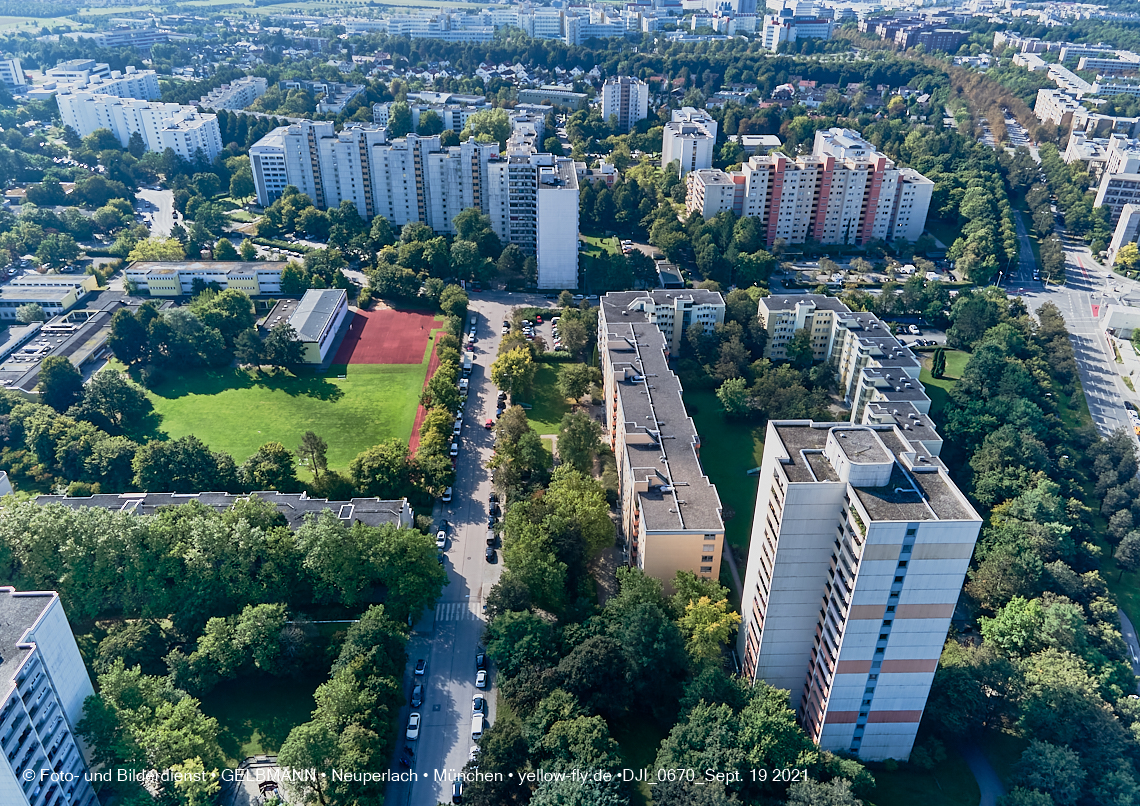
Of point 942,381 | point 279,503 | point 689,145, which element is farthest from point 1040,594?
point 689,145

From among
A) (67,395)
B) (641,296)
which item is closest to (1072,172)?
(641,296)

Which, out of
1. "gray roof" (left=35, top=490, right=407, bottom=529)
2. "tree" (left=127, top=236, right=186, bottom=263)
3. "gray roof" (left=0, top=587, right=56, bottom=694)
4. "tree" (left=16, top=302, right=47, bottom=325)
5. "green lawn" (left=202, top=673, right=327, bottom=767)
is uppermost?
"gray roof" (left=0, top=587, right=56, bottom=694)

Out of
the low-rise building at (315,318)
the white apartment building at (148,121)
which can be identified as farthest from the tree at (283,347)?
the white apartment building at (148,121)

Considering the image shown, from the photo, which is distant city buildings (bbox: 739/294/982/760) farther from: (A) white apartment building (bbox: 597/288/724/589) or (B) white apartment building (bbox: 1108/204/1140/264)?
(B) white apartment building (bbox: 1108/204/1140/264)

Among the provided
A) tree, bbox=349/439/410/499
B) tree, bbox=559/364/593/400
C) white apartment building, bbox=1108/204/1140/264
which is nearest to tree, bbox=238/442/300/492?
tree, bbox=349/439/410/499

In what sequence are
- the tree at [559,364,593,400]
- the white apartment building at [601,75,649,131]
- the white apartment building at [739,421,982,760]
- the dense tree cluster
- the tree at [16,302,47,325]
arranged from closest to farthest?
the white apartment building at [739,421,982,760]
the dense tree cluster
the tree at [559,364,593,400]
the tree at [16,302,47,325]
the white apartment building at [601,75,649,131]

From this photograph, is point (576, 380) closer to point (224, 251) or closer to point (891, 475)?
point (891, 475)

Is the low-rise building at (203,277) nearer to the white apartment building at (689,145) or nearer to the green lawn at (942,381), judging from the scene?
the white apartment building at (689,145)

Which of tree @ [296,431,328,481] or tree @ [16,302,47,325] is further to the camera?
tree @ [16,302,47,325]
